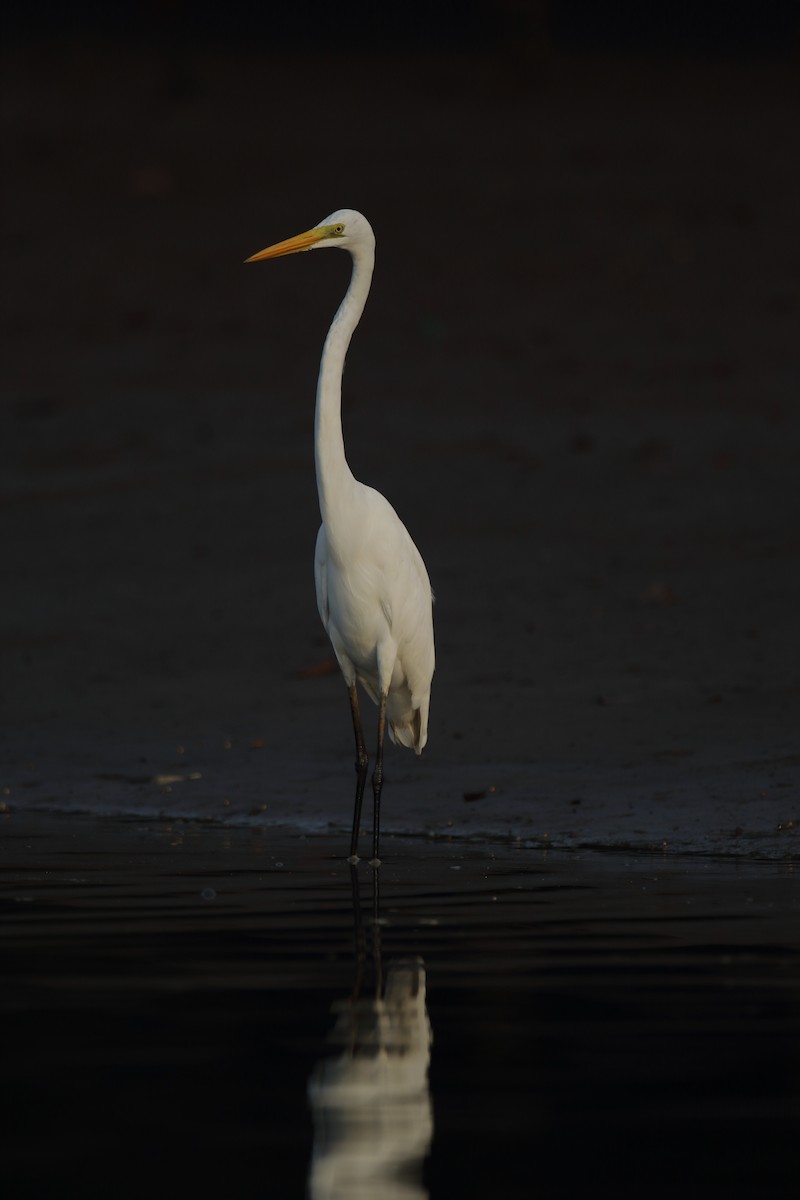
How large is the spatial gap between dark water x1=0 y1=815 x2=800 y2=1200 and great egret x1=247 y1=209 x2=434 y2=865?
126 cm

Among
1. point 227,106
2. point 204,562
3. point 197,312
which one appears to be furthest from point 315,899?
point 227,106

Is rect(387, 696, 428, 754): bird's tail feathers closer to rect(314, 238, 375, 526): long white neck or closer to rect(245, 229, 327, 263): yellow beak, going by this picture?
rect(314, 238, 375, 526): long white neck

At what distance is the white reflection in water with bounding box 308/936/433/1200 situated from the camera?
11.8 feet

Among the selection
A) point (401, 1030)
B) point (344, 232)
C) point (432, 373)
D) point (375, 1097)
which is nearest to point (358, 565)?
point (344, 232)

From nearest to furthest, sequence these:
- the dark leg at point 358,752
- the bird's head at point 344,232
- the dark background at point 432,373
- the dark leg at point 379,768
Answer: the dark leg at point 379,768, the dark leg at point 358,752, the bird's head at point 344,232, the dark background at point 432,373

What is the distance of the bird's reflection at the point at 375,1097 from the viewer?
11.8ft

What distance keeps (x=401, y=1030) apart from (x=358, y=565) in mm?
3610

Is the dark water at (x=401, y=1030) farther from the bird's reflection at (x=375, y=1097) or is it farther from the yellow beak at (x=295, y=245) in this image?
the yellow beak at (x=295, y=245)

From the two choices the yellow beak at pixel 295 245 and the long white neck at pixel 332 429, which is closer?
the long white neck at pixel 332 429

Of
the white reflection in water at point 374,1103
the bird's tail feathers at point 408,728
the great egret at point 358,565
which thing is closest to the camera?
the white reflection in water at point 374,1103

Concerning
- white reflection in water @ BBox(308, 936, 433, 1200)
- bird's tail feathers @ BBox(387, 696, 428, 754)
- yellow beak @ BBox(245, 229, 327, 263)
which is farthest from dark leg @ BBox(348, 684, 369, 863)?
white reflection in water @ BBox(308, 936, 433, 1200)

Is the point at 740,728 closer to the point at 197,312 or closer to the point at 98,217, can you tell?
the point at 197,312

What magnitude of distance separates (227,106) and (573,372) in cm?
772

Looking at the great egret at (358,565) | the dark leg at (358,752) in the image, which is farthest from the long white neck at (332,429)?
the dark leg at (358,752)
